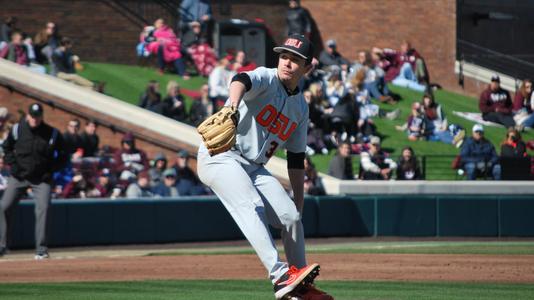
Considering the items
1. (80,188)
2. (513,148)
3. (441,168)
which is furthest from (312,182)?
(513,148)

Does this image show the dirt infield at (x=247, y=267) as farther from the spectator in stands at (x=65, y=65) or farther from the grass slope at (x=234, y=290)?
the spectator in stands at (x=65, y=65)

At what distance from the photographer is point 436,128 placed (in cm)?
2164

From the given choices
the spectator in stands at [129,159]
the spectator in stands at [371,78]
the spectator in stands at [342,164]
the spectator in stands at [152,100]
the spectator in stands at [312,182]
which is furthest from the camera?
the spectator in stands at [371,78]

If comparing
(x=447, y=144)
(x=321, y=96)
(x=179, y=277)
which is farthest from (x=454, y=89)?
(x=179, y=277)

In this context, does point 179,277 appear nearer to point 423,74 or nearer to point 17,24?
point 17,24

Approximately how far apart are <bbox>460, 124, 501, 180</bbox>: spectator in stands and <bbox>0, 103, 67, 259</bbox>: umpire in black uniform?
8522 mm

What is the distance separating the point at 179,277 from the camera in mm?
10703

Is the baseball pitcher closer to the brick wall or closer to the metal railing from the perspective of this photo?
the brick wall

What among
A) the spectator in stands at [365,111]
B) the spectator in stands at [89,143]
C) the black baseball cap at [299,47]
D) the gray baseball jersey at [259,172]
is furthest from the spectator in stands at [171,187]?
the black baseball cap at [299,47]

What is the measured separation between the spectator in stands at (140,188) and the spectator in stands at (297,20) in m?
8.53

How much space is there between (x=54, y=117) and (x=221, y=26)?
5726 mm

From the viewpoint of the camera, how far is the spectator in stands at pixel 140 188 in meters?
16.6

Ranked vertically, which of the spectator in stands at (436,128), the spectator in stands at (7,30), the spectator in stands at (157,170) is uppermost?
the spectator in stands at (7,30)

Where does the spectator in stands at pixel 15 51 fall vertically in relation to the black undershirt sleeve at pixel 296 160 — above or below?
above
